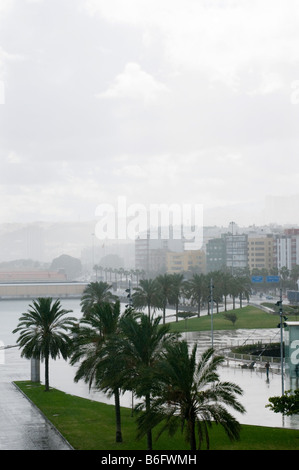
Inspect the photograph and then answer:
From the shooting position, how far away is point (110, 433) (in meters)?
26.8

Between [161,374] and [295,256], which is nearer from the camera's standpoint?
[161,374]

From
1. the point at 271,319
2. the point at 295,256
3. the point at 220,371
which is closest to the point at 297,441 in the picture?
the point at 220,371

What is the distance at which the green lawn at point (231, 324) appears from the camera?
72.0 metres

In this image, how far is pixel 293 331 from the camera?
34719 mm

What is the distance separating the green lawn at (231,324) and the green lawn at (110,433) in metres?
37.6

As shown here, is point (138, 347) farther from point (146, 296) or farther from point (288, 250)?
point (288, 250)

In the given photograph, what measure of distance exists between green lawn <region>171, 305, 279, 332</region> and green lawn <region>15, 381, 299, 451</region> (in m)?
37.6

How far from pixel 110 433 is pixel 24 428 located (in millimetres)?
3924

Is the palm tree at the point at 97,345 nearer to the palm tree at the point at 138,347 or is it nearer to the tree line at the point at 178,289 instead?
the palm tree at the point at 138,347

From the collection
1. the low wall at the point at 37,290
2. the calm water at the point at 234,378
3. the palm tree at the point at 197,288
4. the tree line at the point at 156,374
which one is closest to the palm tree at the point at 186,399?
the tree line at the point at 156,374

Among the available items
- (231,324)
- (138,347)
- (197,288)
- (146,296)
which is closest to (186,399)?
(138,347)

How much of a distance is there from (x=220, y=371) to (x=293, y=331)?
29.4 ft

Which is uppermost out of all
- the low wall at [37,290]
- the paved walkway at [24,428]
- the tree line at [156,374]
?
the tree line at [156,374]
